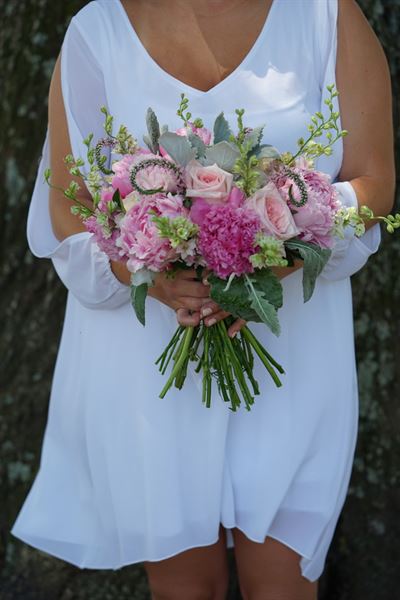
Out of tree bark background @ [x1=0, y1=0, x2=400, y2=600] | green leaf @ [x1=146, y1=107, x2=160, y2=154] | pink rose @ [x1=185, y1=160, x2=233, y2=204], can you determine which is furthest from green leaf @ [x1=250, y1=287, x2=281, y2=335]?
tree bark background @ [x1=0, y1=0, x2=400, y2=600]

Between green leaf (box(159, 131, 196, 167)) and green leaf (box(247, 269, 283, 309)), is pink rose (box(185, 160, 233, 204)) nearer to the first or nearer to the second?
green leaf (box(159, 131, 196, 167))

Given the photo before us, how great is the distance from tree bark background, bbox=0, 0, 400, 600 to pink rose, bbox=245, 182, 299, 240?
1.62 metres

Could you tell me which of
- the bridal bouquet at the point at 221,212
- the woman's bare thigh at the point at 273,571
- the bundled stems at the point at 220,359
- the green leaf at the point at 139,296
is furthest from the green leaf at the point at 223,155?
the woman's bare thigh at the point at 273,571

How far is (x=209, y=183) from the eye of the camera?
8.34ft

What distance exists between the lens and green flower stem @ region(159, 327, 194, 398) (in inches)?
113

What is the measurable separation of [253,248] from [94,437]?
0.95 metres

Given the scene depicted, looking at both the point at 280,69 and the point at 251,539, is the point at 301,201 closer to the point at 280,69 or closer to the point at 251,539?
the point at 280,69

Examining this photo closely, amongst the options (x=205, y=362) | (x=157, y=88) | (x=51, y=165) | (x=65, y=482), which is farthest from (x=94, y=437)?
(x=157, y=88)

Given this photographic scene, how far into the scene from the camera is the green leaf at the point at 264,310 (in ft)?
8.45

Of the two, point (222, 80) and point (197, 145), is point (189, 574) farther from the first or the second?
point (222, 80)

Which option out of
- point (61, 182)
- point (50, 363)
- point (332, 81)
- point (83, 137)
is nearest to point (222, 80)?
point (332, 81)

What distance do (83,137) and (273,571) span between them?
1358 mm

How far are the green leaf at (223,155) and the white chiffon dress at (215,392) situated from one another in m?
0.44

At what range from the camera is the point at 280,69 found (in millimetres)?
3045
